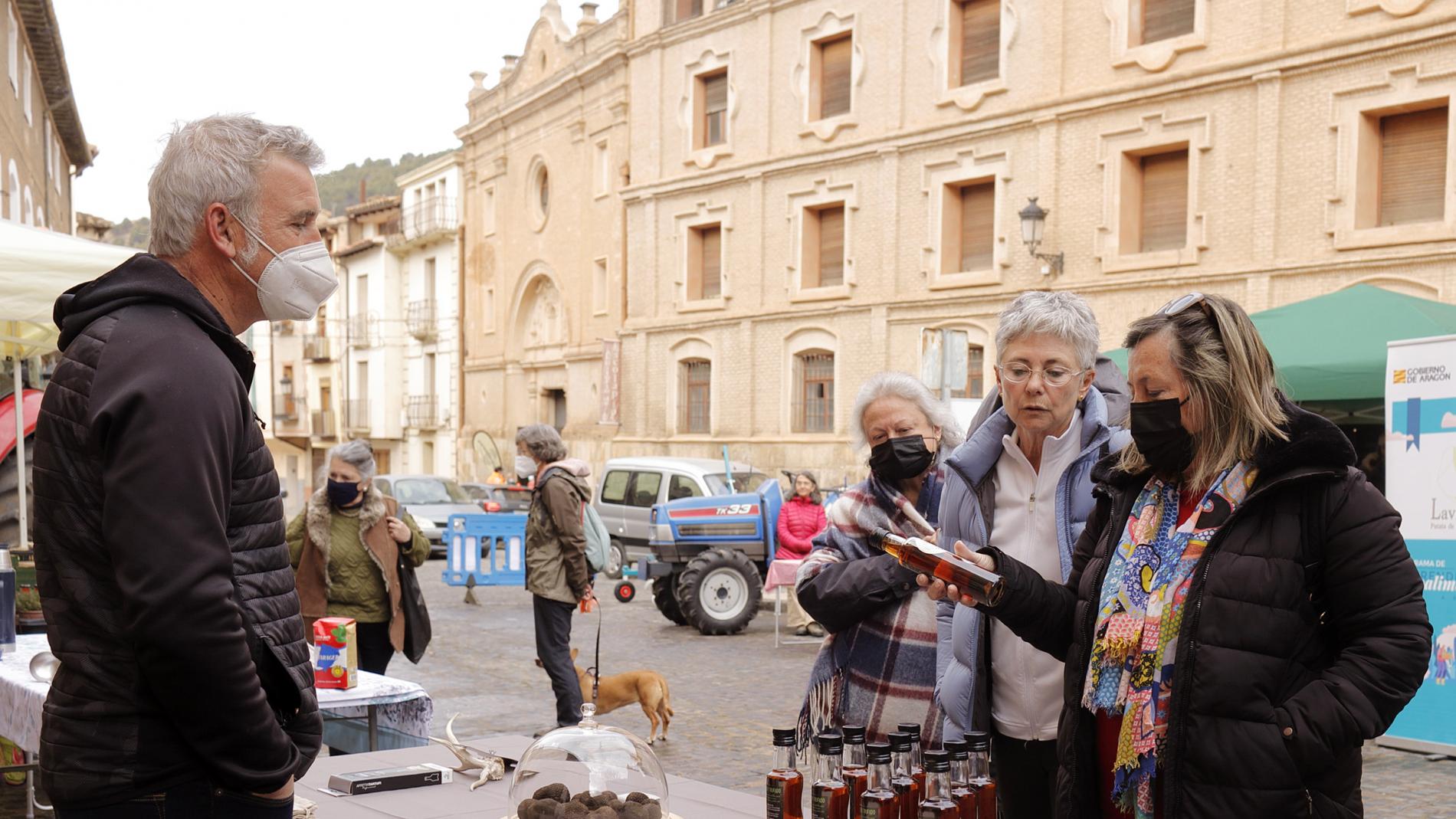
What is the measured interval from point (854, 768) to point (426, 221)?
40874 millimetres

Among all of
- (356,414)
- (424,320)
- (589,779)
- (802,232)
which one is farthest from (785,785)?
(356,414)

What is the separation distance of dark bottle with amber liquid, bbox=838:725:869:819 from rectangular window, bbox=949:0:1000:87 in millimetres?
21939

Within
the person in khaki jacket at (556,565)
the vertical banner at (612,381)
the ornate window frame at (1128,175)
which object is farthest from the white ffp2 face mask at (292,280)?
the vertical banner at (612,381)

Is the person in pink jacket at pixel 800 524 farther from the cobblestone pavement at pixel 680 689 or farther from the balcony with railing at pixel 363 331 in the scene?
the balcony with railing at pixel 363 331

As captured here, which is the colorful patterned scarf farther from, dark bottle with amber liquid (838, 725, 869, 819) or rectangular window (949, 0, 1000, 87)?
rectangular window (949, 0, 1000, 87)

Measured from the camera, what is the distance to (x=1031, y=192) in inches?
882

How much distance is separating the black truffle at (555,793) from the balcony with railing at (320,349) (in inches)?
2029

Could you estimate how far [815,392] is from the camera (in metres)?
26.8

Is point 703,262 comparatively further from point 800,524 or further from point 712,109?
point 800,524

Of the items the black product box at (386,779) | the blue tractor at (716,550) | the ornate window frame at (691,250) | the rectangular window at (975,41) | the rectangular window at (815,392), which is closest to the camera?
the black product box at (386,779)

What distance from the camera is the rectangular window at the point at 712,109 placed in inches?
1126

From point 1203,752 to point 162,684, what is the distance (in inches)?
76.0

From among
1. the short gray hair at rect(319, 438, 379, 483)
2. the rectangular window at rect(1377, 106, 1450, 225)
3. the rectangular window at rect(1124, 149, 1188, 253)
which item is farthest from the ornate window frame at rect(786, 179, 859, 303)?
the short gray hair at rect(319, 438, 379, 483)

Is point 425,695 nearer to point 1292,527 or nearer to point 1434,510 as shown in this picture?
point 1292,527
